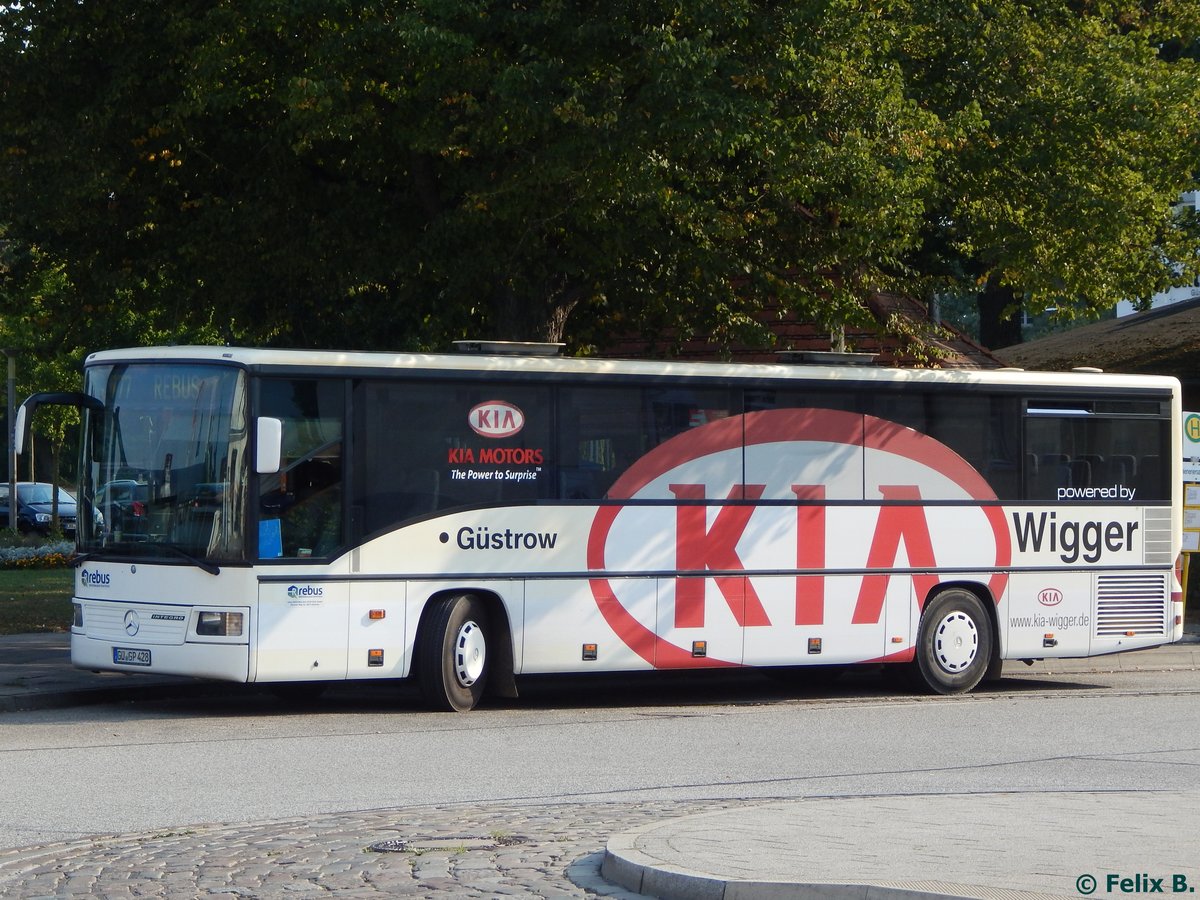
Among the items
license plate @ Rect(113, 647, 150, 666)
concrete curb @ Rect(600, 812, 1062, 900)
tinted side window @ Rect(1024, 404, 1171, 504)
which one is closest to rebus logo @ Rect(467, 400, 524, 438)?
license plate @ Rect(113, 647, 150, 666)

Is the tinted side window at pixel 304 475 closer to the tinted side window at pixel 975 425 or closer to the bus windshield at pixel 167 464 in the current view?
the bus windshield at pixel 167 464

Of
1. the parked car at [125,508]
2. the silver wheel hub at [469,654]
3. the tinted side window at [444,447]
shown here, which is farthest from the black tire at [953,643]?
the parked car at [125,508]

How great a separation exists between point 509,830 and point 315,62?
414 inches

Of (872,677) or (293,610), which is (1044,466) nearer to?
(872,677)

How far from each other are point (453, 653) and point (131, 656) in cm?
256

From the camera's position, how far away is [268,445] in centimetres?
1281

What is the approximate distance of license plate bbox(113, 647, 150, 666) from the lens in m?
13.2

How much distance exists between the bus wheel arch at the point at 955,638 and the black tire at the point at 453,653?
14.3 ft

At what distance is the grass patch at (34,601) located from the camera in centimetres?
1964

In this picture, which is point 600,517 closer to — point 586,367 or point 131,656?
point 586,367

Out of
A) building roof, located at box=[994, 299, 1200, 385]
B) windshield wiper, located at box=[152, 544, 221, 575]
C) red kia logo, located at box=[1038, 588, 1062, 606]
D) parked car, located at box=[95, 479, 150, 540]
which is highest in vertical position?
building roof, located at box=[994, 299, 1200, 385]

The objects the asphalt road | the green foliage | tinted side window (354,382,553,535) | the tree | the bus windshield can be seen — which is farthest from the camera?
the tree

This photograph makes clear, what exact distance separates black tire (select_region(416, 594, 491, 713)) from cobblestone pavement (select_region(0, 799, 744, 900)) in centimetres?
459

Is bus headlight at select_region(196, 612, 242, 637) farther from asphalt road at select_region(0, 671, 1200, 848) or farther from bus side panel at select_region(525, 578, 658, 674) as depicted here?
bus side panel at select_region(525, 578, 658, 674)
